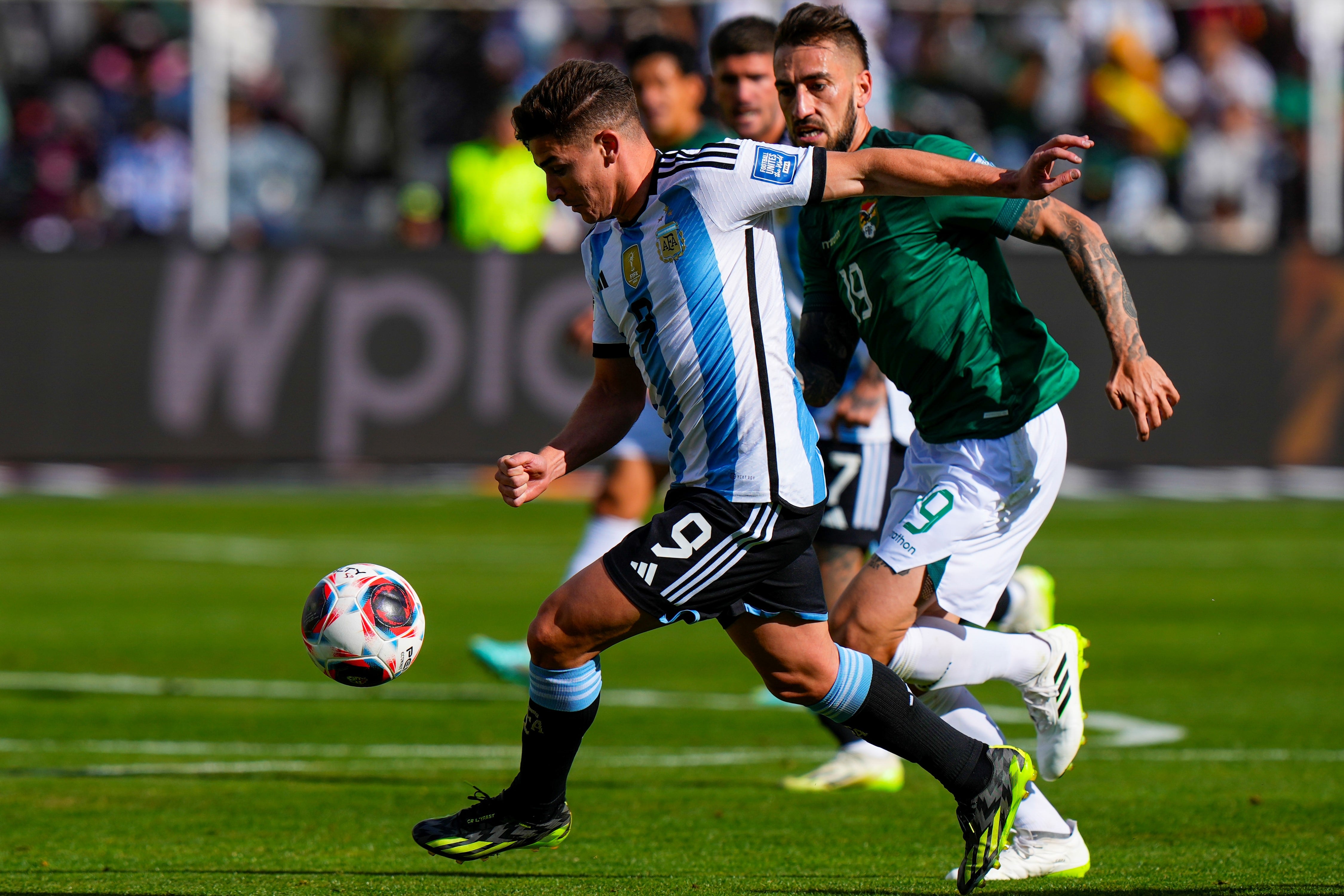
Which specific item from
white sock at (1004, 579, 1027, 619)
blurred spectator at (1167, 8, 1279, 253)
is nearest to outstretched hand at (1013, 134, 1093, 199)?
white sock at (1004, 579, 1027, 619)

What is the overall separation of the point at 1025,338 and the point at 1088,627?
5956mm

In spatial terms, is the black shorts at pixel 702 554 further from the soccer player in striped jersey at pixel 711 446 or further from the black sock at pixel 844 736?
the black sock at pixel 844 736

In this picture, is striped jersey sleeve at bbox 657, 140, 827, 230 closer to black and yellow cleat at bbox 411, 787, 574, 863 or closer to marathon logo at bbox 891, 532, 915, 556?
marathon logo at bbox 891, 532, 915, 556

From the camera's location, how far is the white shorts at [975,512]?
5586 mm

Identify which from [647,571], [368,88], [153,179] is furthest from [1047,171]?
[368,88]

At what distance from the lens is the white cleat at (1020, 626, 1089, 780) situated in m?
5.73

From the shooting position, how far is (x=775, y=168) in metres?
4.87

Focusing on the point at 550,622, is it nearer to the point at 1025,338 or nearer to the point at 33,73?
the point at 1025,338

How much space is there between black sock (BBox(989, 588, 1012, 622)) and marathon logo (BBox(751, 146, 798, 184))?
2353 millimetres

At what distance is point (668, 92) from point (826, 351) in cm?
297

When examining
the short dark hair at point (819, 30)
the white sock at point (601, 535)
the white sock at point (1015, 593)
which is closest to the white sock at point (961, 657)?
the white sock at point (1015, 593)

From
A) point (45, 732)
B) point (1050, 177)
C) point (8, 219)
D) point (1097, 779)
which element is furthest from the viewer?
point (8, 219)

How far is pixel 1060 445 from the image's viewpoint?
19.0ft

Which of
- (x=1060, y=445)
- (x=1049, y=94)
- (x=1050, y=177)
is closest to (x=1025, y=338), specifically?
(x=1060, y=445)
